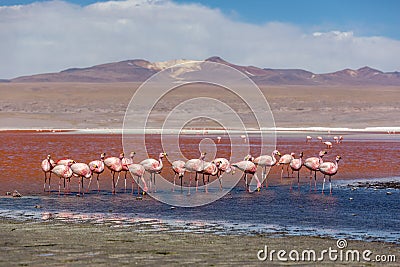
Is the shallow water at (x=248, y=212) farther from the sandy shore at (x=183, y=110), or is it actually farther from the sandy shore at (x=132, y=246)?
the sandy shore at (x=183, y=110)

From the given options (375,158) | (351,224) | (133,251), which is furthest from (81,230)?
(375,158)

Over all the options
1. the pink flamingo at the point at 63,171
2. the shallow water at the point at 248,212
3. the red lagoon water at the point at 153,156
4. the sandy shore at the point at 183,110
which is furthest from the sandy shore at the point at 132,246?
the sandy shore at the point at 183,110

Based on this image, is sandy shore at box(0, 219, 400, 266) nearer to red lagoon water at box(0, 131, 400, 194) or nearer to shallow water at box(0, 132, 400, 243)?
shallow water at box(0, 132, 400, 243)

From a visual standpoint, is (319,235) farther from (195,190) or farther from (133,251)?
(195,190)

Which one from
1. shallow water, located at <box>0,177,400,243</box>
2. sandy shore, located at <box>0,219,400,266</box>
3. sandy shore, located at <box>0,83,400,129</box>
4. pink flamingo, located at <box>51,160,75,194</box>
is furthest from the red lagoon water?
sandy shore, located at <box>0,83,400,129</box>

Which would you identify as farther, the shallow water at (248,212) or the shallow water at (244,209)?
the shallow water at (244,209)

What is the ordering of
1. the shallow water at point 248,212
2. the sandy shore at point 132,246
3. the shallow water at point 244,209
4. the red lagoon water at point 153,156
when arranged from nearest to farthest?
the sandy shore at point 132,246
the shallow water at point 248,212
the shallow water at point 244,209
the red lagoon water at point 153,156

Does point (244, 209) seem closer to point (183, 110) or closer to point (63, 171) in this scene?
point (63, 171)

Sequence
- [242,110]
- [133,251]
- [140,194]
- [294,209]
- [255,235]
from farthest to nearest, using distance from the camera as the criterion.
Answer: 1. [242,110]
2. [140,194]
3. [294,209]
4. [255,235]
5. [133,251]
